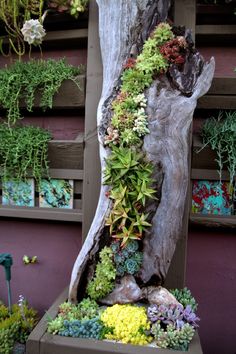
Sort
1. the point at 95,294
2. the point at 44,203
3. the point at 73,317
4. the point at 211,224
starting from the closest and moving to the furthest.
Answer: the point at 73,317, the point at 95,294, the point at 211,224, the point at 44,203

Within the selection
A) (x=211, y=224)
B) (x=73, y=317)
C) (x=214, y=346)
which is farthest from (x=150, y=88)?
(x=214, y=346)

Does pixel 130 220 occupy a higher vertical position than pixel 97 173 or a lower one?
lower

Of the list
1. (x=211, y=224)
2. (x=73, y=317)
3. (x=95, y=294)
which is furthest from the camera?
(x=211, y=224)

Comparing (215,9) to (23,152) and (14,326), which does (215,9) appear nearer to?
(23,152)

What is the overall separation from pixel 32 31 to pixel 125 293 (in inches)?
76.2

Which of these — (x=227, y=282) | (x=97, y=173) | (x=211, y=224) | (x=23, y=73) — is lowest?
(x=227, y=282)

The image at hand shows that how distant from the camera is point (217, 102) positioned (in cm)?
247

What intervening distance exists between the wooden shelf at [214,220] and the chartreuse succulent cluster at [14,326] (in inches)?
53.4

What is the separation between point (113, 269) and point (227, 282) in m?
0.99

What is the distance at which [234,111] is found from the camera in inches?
97.8

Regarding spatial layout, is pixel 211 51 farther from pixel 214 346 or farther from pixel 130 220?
pixel 214 346

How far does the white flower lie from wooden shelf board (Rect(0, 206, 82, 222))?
1274 mm

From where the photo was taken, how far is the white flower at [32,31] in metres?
2.42

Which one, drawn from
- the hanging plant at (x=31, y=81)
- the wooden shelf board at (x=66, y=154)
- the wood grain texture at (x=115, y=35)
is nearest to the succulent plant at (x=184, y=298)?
the wood grain texture at (x=115, y=35)
